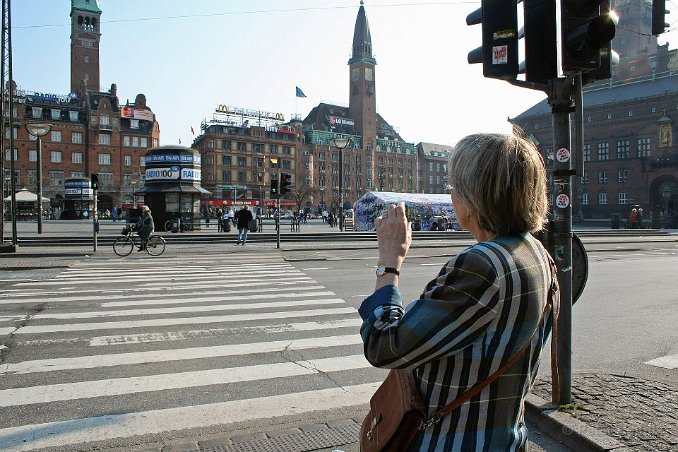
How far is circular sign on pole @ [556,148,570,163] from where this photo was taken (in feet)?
14.0

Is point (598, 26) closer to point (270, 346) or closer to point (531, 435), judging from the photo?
point (531, 435)

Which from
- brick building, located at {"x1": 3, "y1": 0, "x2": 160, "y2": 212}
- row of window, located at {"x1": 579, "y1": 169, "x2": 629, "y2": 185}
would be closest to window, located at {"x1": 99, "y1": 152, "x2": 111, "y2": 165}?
brick building, located at {"x1": 3, "y1": 0, "x2": 160, "y2": 212}

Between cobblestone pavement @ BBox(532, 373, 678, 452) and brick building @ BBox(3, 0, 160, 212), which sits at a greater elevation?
brick building @ BBox(3, 0, 160, 212)

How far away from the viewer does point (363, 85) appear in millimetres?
124688

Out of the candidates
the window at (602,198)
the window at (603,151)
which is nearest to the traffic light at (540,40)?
the window at (602,198)

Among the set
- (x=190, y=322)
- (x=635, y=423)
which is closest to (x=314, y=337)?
(x=190, y=322)

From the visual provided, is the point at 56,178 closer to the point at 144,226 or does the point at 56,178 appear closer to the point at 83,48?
the point at 83,48

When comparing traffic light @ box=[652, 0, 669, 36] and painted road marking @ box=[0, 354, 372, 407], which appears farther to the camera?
traffic light @ box=[652, 0, 669, 36]

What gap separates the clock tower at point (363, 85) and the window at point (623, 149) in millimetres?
63876

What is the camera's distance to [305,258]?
1848cm

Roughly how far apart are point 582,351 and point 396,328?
559 centimetres

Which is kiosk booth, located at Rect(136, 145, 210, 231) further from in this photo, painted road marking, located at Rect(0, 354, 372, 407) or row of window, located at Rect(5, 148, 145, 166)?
row of window, located at Rect(5, 148, 145, 166)

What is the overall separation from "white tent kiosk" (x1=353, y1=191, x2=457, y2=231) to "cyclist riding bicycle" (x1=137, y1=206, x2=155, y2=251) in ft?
65.7

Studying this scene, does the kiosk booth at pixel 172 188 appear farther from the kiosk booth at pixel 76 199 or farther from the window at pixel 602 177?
the window at pixel 602 177
